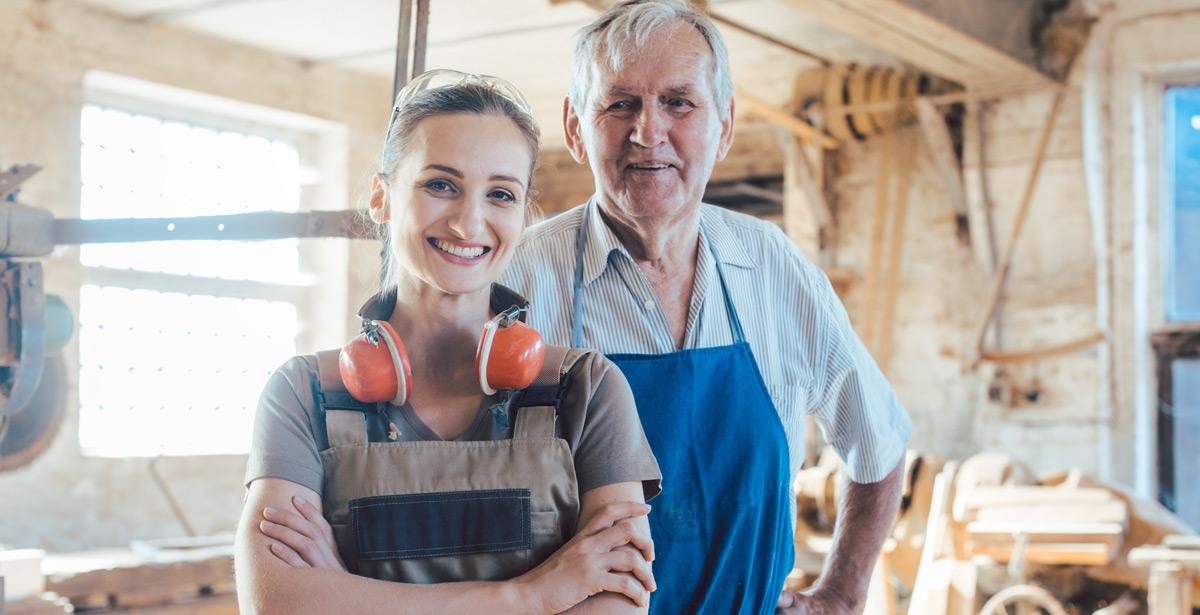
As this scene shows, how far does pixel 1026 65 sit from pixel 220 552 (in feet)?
15.4

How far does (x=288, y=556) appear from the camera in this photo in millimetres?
1632

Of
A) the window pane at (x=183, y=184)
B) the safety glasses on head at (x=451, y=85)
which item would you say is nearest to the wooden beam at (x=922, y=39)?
the safety glasses on head at (x=451, y=85)

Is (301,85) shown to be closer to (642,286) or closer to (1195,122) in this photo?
(1195,122)

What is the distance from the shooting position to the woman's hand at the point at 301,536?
1638 millimetres

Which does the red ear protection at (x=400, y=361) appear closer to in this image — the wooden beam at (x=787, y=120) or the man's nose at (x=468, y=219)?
the man's nose at (x=468, y=219)

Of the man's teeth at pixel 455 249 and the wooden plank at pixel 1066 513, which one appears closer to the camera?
the man's teeth at pixel 455 249

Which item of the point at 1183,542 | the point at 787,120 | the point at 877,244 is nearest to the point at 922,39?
the point at 787,120

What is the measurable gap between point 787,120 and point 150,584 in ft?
14.4

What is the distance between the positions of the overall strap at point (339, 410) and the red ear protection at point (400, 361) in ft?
0.07

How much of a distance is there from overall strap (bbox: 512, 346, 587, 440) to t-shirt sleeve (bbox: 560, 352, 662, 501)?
16mm

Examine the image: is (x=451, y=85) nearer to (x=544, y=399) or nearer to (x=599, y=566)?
(x=544, y=399)

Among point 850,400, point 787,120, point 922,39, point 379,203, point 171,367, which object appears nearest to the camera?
point 379,203

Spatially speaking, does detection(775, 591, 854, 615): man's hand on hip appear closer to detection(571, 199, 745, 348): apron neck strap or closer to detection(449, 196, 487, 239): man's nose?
detection(571, 199, 745, 348): apron neck strap

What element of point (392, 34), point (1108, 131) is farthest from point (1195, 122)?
point (392, 34)
